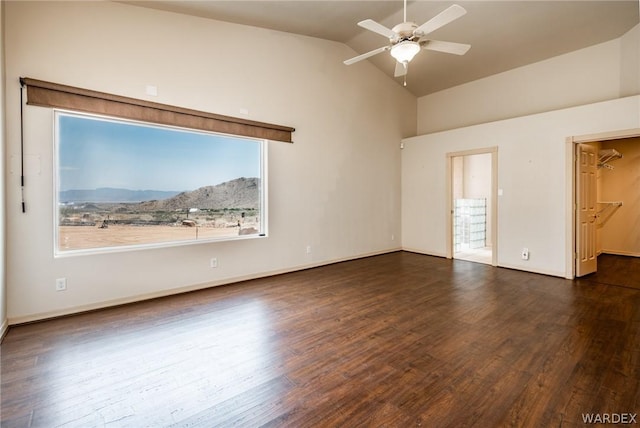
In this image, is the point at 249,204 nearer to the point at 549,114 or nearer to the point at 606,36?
the point at 549,114

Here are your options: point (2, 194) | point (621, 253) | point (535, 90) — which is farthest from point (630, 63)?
point (2, 194)

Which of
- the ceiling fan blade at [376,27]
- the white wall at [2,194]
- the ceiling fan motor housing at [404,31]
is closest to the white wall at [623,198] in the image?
the ceiling fan motor housing at [404,31]

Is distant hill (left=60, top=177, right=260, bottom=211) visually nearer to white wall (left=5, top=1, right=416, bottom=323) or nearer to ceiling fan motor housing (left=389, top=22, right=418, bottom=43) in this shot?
white wall (left=5, top=1, right=416, bottom=323)

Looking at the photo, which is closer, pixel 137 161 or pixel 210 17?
pixel 137 161

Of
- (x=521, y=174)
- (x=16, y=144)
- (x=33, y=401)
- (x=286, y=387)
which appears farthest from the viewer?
(x=521, y=174)

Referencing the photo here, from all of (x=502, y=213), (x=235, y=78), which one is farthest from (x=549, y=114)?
(x=235, y=78)

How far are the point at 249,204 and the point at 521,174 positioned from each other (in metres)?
4.72

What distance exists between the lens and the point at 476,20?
457 cm

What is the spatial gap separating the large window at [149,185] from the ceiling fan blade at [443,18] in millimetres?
2832

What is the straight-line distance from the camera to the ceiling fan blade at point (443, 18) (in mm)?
2332

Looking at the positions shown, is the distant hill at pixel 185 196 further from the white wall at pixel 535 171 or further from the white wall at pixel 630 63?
the white wall at pixel 630 63

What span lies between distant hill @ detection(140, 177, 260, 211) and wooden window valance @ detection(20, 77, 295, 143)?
2.60 feet

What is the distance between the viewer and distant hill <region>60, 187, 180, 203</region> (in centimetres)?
330

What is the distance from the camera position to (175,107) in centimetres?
382
